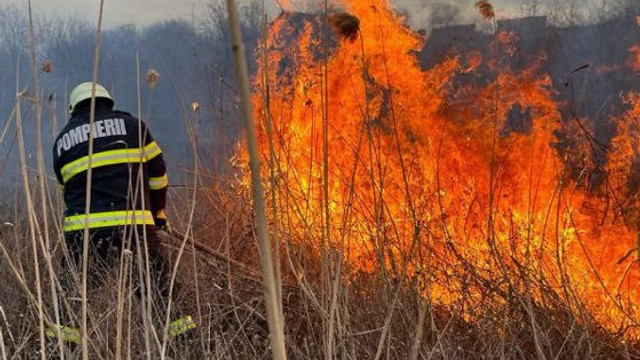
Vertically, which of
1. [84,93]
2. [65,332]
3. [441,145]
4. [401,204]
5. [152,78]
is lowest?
[65,332]

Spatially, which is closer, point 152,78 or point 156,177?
point 152,78

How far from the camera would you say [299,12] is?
8984mm

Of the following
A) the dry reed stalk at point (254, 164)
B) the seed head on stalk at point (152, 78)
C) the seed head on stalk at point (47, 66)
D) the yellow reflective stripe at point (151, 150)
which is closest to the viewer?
the dry reed stalk at point (254, 164)

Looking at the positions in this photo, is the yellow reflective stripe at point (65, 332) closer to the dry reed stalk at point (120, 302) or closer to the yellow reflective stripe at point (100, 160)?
the dry reed stalk at point (120, 302)

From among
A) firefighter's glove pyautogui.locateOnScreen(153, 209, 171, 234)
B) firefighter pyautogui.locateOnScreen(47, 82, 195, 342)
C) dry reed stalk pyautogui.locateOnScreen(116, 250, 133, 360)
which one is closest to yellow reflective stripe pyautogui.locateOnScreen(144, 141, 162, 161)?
firefighter pyautogui.locateOnScreen(47, 82, 195, 342)

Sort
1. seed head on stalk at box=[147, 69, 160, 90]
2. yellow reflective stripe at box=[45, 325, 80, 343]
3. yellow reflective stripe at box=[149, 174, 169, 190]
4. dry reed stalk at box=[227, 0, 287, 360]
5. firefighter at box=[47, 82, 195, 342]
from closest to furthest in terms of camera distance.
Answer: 1. dry reed stalk at box=[227, 0, 287, 360]
2. yellow reflective stripe at box=[45, 325, 80, 343]
3. seed head on stalk at box=[147, 69, 160, 90]
4. firefighter at box=[47, 82, 195, 342]
5. yellow reflective stripe at box=[149, 174, 169, 190]

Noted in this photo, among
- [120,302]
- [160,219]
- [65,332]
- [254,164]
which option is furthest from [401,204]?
[254,164]

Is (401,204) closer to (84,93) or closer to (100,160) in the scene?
(100,160)

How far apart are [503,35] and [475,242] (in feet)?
20.1

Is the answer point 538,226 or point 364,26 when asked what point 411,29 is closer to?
point 364,26

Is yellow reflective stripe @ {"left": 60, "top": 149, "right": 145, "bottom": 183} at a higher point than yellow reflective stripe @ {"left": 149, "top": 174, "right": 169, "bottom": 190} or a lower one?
higher

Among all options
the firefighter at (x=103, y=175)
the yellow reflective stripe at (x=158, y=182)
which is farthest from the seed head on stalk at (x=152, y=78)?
the yellow reflective stripe at (x=158, y=182)

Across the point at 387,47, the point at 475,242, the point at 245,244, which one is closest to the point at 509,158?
the point at 475,242

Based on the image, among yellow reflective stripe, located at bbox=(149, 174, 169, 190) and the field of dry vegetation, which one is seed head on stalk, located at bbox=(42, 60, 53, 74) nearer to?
the field of dry vegetation
